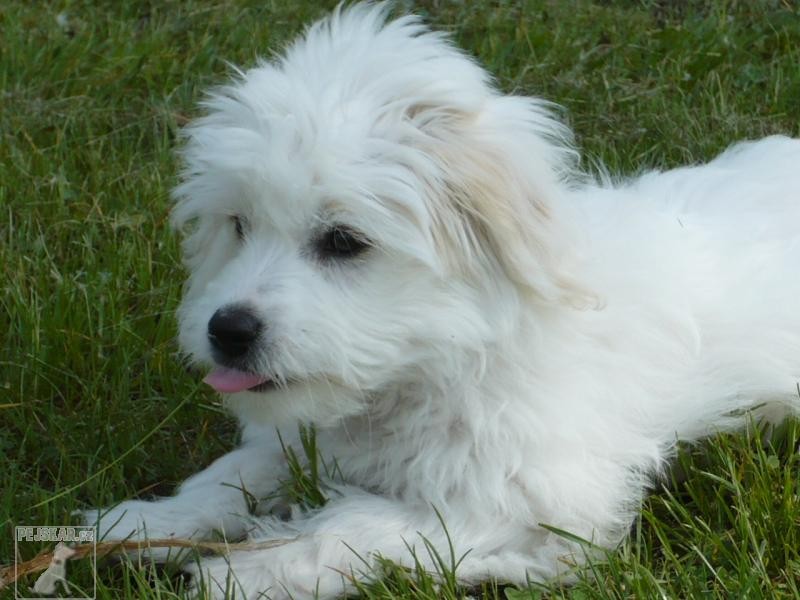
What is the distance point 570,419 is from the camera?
3.55 meters

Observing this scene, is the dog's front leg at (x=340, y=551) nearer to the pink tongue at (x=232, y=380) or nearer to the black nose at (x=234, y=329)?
the pink tongue at (x=232, y=380)

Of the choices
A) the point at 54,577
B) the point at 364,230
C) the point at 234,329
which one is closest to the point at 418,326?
the point at 364,230

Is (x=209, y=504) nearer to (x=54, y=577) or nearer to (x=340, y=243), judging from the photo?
(x=54, y=577)

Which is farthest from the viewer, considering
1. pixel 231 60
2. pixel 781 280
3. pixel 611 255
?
pixel 231 60

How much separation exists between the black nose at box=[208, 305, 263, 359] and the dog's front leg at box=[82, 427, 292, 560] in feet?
1.86

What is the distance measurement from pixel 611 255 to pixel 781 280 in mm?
647

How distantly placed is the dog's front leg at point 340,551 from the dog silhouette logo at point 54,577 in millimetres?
333

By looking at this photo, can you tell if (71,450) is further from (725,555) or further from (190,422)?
(725,555)

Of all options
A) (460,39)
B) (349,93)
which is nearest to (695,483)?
(349,93)

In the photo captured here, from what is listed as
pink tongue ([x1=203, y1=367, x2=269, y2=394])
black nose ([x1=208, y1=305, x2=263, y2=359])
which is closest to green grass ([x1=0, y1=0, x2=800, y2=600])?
pink tongue ([x1=203, y1=367, x2=269, y2=394])

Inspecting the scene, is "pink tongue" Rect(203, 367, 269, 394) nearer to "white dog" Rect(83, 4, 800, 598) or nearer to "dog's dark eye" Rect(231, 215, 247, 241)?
"white dog" Rect(83, 4, 800, 598)

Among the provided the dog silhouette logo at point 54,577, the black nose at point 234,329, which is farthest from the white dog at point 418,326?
the dog silhouette logo at point 54,577

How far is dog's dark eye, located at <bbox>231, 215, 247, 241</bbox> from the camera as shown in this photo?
3.53 meters

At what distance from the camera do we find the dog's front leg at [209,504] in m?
3.68
